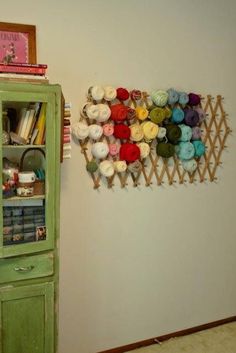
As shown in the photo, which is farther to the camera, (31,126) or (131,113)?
(131,113)

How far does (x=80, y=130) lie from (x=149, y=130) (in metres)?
0.46

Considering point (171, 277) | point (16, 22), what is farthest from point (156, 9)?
point (171, 277)

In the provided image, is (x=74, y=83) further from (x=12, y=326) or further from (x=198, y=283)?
(x=198, y=283)

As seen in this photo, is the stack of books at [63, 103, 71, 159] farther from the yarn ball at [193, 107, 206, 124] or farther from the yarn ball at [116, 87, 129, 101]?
the yarn ball at [193, 107, 206, 124]

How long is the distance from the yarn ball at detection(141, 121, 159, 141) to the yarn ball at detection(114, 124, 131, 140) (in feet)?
0.38

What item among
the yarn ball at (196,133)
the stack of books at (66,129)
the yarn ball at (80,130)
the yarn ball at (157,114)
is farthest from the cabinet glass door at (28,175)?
the yarn ball at (196,133)

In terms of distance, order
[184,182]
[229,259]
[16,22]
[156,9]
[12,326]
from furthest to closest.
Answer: [229,259] < [184,182] < [156,9] < [16,22] < [12,326]

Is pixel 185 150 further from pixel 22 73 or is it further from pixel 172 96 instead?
pixel 22 73

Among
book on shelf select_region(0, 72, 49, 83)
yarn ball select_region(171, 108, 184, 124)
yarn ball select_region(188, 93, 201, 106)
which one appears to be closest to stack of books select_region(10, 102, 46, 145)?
book on shelf select_region(0, 72, 49, 83)

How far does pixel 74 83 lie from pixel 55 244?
0.97m

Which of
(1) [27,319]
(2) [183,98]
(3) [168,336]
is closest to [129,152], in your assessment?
(2) [183,98]

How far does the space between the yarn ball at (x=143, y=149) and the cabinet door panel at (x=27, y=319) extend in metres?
0.99

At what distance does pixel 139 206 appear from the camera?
7.84 ft

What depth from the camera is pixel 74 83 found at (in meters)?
2.11
